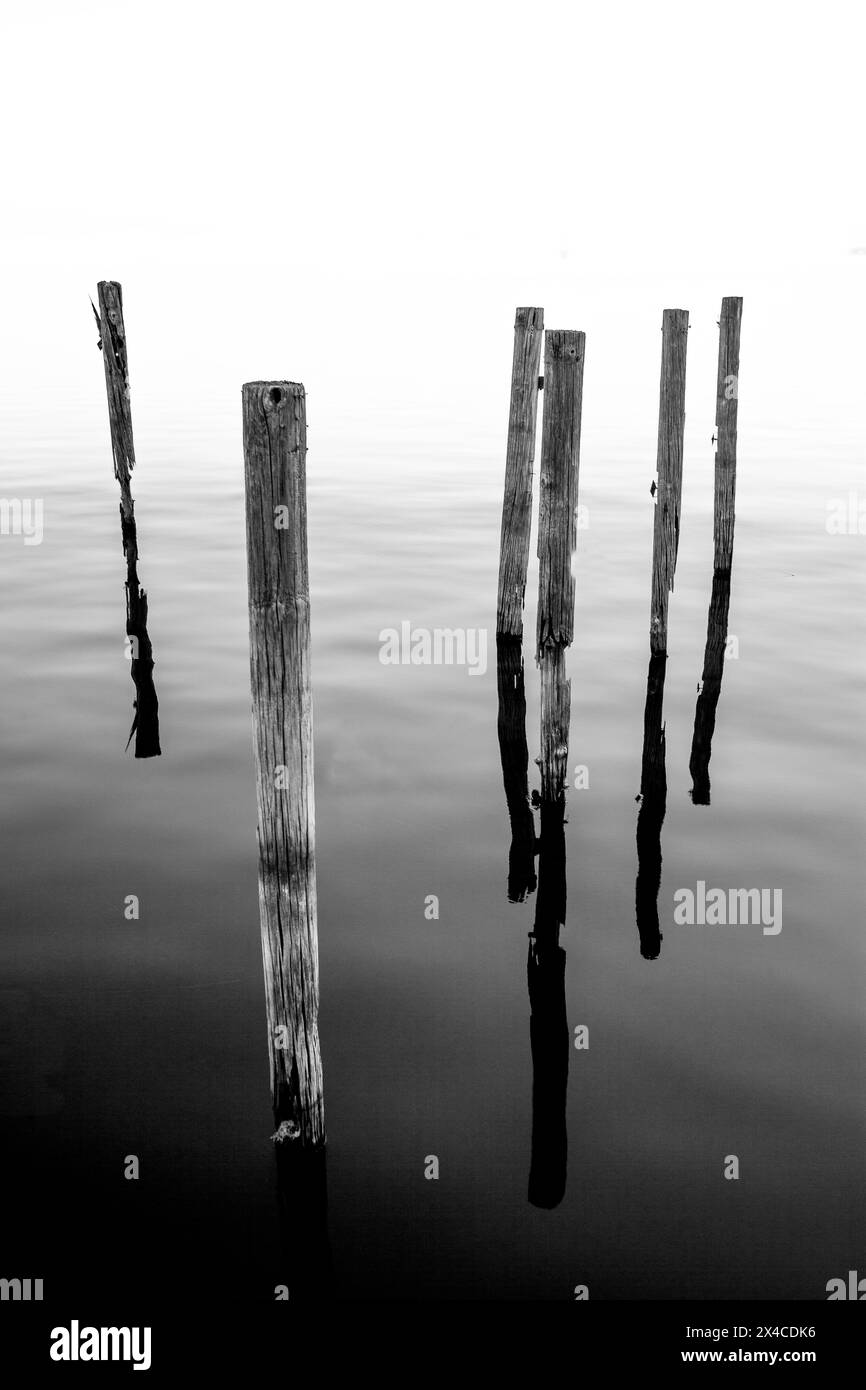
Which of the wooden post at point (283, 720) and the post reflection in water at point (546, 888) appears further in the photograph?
the post reflection in water at point (546, 888)

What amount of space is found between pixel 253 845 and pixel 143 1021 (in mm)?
2146

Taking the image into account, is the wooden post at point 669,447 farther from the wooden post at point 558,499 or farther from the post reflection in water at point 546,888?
the wooden post at point 558,499

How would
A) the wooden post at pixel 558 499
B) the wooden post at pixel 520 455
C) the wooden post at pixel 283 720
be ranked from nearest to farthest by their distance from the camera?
the wooden post at pixel 283 720 < the wooden post at pixel 558 499 < the wooden post at pixel 520 455

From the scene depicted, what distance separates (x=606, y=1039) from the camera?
6.41m

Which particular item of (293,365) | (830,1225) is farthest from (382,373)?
(830,1225)

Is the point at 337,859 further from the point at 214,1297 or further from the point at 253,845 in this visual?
the point at 214,1297

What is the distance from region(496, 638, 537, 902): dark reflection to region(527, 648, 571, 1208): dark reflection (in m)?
0.12

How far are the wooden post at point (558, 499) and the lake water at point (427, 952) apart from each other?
5.19 feet

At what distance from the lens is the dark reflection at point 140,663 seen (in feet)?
33.6

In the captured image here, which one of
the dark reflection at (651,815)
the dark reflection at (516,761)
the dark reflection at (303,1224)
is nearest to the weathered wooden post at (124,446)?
the dark reflection at (516,761)

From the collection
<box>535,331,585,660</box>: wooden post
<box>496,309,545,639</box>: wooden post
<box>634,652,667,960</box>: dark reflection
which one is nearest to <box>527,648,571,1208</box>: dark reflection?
<box>535,331,585,660</box>: wooden post

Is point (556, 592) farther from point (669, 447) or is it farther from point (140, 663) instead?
point (140, 663)

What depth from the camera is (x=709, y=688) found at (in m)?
11.9

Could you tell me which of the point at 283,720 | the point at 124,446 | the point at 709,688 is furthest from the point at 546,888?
the point at 124,446
